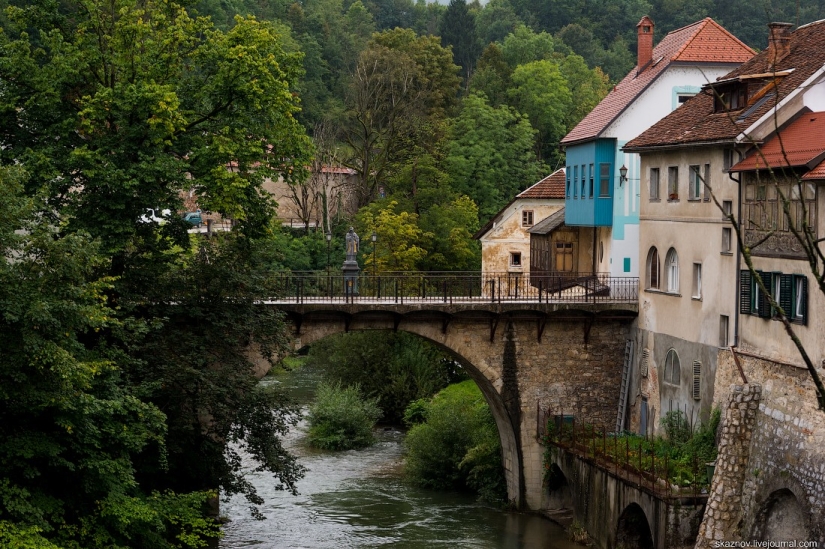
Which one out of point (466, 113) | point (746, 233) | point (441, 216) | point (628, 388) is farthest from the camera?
point (466, 113)

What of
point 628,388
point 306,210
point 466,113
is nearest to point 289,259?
point 306,210

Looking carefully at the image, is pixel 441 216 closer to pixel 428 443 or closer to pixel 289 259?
pixel 289 259

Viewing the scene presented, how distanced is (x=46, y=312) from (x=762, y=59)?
62.3 ft

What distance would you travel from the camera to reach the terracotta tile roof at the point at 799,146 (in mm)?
24234

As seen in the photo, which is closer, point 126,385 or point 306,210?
point 126,385

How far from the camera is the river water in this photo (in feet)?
102

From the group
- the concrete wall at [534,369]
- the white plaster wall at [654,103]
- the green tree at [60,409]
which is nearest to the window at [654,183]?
the concrete wall at [534,369]

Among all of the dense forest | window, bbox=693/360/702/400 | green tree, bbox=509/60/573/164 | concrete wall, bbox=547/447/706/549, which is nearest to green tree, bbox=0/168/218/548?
the dense forest

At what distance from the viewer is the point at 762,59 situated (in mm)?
31312

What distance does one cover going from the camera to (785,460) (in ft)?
79.3

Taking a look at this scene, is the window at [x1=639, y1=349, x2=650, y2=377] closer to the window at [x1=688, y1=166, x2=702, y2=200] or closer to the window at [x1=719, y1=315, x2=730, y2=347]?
the window at [x1=719, y1=315, x2=730, y2=347]

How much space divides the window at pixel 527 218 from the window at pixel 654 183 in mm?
16336

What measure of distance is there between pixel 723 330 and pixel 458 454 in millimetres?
11093

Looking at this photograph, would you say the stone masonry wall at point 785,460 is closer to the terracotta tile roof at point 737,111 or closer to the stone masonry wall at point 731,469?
the stone masonry wall at point 731,469
